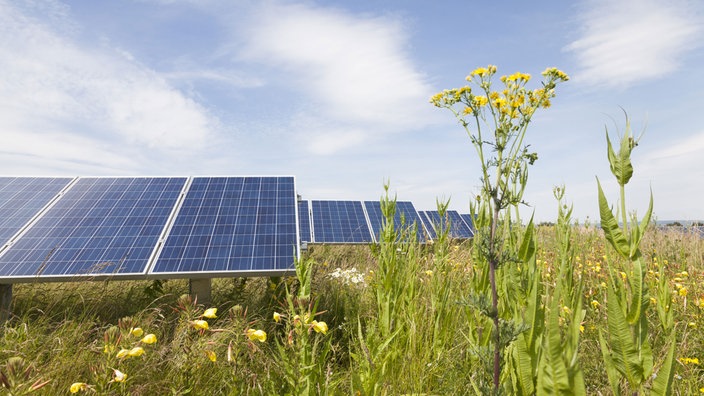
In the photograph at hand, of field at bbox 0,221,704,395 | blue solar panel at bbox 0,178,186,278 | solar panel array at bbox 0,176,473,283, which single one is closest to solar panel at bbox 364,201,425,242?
solar panel array at bbox 0,176,473,283

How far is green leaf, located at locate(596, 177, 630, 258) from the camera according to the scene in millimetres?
1546

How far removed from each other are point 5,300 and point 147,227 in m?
1.74

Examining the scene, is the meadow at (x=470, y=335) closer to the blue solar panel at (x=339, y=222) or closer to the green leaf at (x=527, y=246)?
the green leaf at (x=527, y=246)

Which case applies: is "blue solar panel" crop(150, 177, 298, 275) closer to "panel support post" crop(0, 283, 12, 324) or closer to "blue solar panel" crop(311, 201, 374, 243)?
"panel support post" crop(0, 283, 12, 324)

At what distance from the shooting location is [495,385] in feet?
6.40

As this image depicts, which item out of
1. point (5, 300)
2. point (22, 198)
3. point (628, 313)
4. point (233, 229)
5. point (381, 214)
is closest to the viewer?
point (628, 313)

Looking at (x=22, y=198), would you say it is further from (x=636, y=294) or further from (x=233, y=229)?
(x=636, y=294)

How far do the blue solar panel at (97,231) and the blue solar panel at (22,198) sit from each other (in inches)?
8.2

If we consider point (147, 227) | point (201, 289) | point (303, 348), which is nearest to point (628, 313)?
point (303, 348)

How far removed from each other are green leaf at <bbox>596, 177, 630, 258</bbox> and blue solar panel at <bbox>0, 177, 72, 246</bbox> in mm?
6601

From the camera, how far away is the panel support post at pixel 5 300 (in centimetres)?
509

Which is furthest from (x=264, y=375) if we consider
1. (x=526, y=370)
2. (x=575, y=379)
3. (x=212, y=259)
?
(x=575, y=379)

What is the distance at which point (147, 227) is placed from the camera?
19.4 ft

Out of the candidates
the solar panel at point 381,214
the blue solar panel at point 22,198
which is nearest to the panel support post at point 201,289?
the blue solar panel at point 22,198
